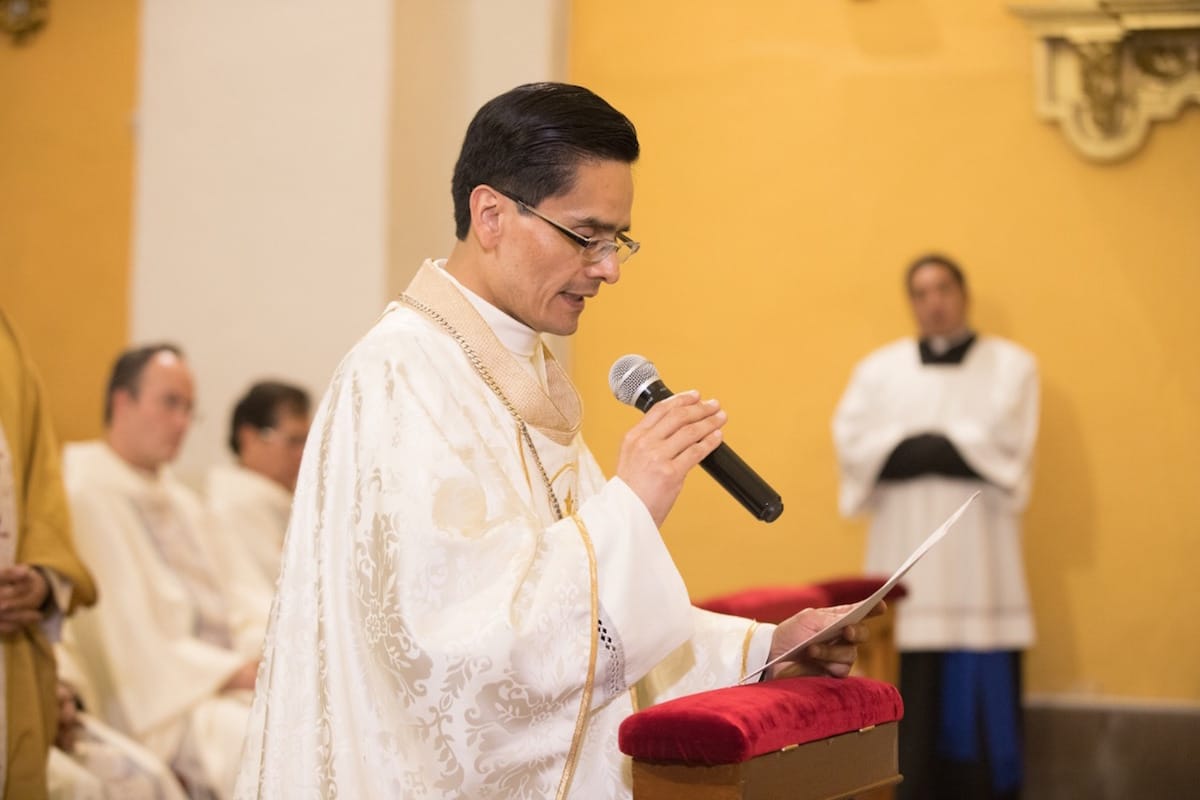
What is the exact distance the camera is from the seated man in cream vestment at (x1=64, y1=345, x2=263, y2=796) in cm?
496

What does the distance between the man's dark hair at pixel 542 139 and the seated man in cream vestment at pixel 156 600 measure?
2.94m

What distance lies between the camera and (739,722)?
2002 millimetres

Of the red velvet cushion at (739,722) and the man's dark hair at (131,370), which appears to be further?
the man's dark hair at (131,370)

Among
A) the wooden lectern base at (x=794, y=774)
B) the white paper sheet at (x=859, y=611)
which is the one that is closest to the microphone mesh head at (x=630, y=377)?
the white paper sheet at (x=859, y=611)

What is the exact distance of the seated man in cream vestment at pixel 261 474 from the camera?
6.13 meters

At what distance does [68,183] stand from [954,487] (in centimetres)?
506

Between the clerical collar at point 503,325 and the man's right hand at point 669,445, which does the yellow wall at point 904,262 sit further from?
the man's right hand at point 669,445

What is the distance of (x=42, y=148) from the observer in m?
8.43

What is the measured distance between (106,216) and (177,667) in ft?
13.1

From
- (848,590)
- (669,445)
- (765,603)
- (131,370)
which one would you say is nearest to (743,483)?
(669,445)

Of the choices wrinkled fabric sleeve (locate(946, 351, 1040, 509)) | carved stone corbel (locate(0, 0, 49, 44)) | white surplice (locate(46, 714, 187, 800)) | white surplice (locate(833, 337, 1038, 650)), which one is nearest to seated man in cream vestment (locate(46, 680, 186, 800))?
white surplice (locate(46, 714, 187, 800))

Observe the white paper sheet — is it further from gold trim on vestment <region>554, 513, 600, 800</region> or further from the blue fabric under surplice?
the blue fabric under surplice

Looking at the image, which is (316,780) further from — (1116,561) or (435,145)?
(1116,561)

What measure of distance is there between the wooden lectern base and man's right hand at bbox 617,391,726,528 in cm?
39
